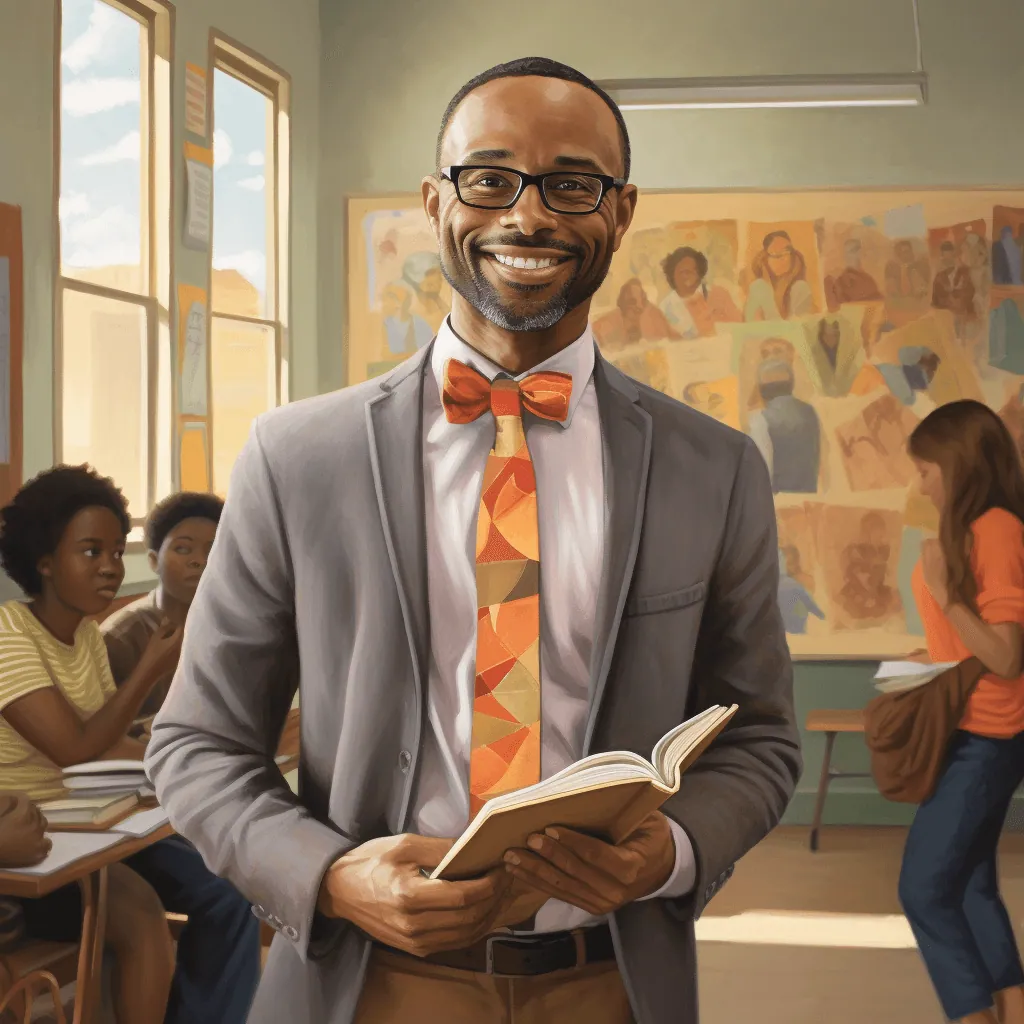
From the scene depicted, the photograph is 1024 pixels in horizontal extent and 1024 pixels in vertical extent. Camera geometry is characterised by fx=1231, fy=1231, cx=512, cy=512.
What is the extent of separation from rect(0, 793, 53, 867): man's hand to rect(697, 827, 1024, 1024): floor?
2.15 m

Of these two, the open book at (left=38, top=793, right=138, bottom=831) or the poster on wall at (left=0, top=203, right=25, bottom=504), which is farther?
the poster on wall at (left=0, top=203, right=25, bottom=504)

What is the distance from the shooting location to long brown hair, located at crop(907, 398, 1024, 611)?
320 centimetres

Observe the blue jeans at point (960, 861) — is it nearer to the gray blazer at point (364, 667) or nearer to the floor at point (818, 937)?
the floor at point (818, 937)

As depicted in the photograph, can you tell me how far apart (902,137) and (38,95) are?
4057mm

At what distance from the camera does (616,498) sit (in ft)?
4.36

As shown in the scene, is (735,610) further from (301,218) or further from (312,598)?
(301,218)

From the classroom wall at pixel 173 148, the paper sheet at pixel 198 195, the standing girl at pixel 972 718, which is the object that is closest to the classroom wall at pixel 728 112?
the classroom wall at pixel 173 148

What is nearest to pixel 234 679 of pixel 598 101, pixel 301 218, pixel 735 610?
pixel 735 610

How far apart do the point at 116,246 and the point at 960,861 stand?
3461 mm

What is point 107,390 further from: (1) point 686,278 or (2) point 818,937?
(2) point 818,937

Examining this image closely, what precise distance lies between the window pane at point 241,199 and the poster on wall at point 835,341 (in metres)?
1.61

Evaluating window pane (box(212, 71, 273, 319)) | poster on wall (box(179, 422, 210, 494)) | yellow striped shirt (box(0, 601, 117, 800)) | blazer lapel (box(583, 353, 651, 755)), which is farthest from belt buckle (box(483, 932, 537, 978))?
window pane (box(212, 71, 273, 319))

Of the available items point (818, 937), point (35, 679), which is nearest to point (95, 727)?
point (35, 679)

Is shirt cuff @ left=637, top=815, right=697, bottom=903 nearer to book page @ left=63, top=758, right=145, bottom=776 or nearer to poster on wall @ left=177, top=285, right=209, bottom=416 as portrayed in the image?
book page @ left=63, top=758, right=145, bottom=776
